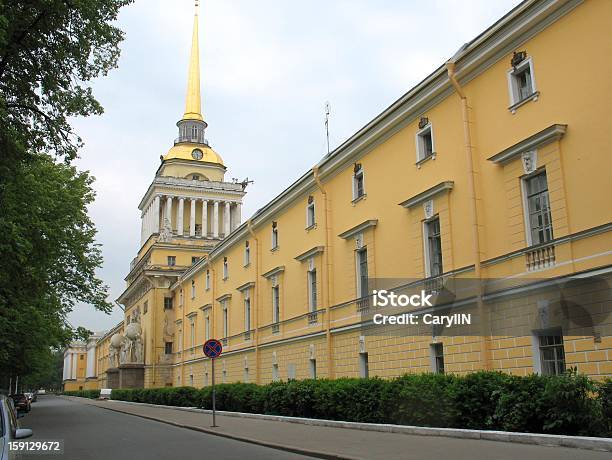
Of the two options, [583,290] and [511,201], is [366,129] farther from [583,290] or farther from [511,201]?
[583,290]

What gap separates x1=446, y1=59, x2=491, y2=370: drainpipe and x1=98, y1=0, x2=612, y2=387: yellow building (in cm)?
4

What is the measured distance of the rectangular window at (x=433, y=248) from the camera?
1877 centimetres

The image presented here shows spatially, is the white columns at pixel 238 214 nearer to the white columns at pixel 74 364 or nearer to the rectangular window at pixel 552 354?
the rectangular window at pixel 552 354

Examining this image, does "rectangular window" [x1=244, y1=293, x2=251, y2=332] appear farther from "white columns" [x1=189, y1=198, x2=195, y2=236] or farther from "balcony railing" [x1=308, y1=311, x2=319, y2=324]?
"white columns" [x1=189, y1=198, x2=195, y2=236]

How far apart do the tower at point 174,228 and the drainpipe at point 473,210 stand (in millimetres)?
39234

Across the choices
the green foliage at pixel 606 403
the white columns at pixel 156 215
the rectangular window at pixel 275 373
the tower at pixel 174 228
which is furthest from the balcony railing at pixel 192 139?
the green foliage at pixel 606 403

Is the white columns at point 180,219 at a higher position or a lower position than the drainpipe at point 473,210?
higher

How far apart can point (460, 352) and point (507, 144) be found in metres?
5.67

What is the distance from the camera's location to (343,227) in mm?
24422

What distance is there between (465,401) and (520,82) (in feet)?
27.0

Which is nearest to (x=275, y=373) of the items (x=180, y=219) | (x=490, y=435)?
(x=490, y=435)

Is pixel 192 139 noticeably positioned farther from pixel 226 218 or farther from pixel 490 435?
pixel 490 435

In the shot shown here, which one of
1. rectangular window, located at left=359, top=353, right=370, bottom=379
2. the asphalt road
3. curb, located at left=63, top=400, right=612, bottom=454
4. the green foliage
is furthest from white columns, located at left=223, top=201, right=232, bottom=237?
the green foliage

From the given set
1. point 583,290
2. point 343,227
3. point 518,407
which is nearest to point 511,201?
point 583,290
